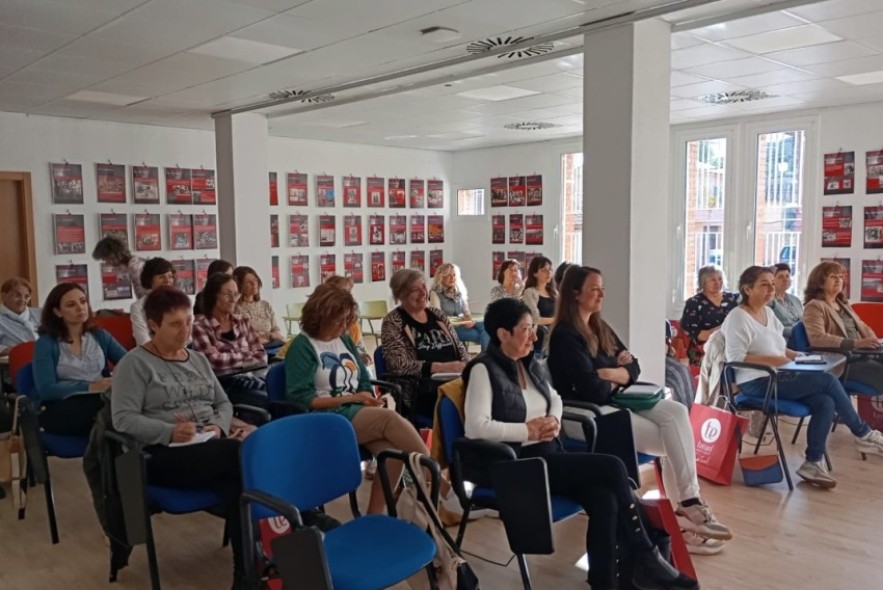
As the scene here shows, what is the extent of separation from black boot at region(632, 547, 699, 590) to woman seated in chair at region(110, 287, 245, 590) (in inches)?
58.4

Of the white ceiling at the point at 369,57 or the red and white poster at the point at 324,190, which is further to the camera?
the red and white poster at the point at 324,190

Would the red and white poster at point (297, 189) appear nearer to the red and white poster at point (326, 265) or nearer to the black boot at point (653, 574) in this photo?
the red and white poster at point (326, 265)

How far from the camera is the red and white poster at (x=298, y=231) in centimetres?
968

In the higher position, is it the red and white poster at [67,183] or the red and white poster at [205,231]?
the red and white poster at [67,183]

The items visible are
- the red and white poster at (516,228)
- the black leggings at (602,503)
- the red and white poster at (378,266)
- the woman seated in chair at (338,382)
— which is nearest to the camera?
the black leggings at (602,503)

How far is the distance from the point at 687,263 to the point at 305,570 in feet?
26.3

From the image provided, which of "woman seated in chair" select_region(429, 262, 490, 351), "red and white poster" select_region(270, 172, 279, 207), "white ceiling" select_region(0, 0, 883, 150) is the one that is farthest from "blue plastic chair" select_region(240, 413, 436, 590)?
"red and white poster" select_region(270, 172, 279, 207)

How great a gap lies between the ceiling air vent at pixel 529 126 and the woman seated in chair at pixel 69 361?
5.87 metres

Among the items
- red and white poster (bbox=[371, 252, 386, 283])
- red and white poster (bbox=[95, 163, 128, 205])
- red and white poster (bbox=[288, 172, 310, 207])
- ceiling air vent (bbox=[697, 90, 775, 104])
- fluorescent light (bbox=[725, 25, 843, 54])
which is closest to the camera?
fluorescent light (bbox=[725, 25, 843, 54])

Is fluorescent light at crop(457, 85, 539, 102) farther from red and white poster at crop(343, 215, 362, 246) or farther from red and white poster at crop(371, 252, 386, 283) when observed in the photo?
red and white poster at crop(371, 252, 386, 283)

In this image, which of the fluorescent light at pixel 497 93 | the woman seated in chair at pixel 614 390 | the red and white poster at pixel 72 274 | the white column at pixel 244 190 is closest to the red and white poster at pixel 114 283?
the red and white poster at pixel 72 274

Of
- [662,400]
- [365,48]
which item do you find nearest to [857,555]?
[662,400]

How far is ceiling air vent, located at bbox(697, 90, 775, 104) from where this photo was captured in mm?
6963

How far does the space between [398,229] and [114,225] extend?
4149 mm
